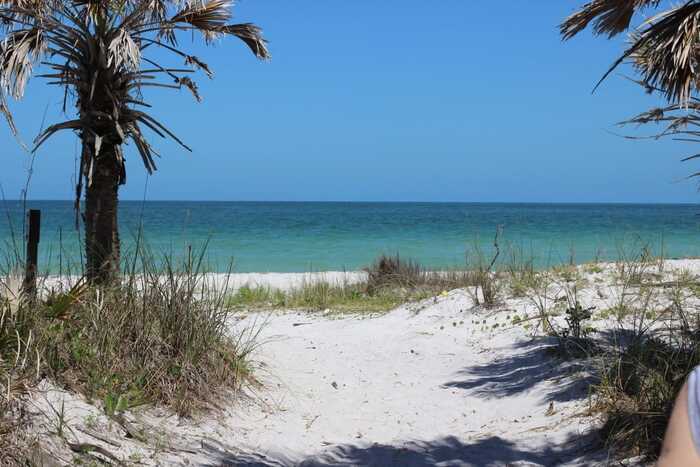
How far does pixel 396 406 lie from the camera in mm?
6602

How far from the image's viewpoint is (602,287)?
9336 millimetres

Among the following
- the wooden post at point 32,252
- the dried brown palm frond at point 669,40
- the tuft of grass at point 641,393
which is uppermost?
the dried brown palm frond at point 669,40

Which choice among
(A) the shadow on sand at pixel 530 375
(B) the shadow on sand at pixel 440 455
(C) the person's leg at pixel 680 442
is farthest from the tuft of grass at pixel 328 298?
(C) the person's leg at pixel 680 442

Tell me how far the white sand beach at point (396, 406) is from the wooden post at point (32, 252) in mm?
1002

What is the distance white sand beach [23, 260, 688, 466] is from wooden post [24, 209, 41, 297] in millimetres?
1002

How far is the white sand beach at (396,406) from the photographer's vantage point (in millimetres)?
4883

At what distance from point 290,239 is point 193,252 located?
101 ft

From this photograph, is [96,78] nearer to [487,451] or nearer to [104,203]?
[104,203]

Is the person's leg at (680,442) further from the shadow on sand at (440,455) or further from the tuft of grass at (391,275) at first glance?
the tuft of grass at (391,275)

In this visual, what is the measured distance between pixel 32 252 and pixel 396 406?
3539 millimetres

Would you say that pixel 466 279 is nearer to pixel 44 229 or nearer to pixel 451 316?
pixel 451 316

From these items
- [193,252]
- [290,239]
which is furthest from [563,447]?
[290,239]

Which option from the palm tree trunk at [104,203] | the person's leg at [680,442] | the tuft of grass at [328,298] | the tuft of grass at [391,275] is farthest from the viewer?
the tuft of grass at [391,275]

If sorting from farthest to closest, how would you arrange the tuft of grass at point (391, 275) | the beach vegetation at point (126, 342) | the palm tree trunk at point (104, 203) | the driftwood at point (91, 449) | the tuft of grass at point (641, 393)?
1. the tuft of grass at point (391, 275)
2. the palm tree trunk at point (104, 203)
3. the beach vegetation at point (126, 342)
4. the tuft of grass at point (641, 393)
5. the driftwood at point (91, 449)
